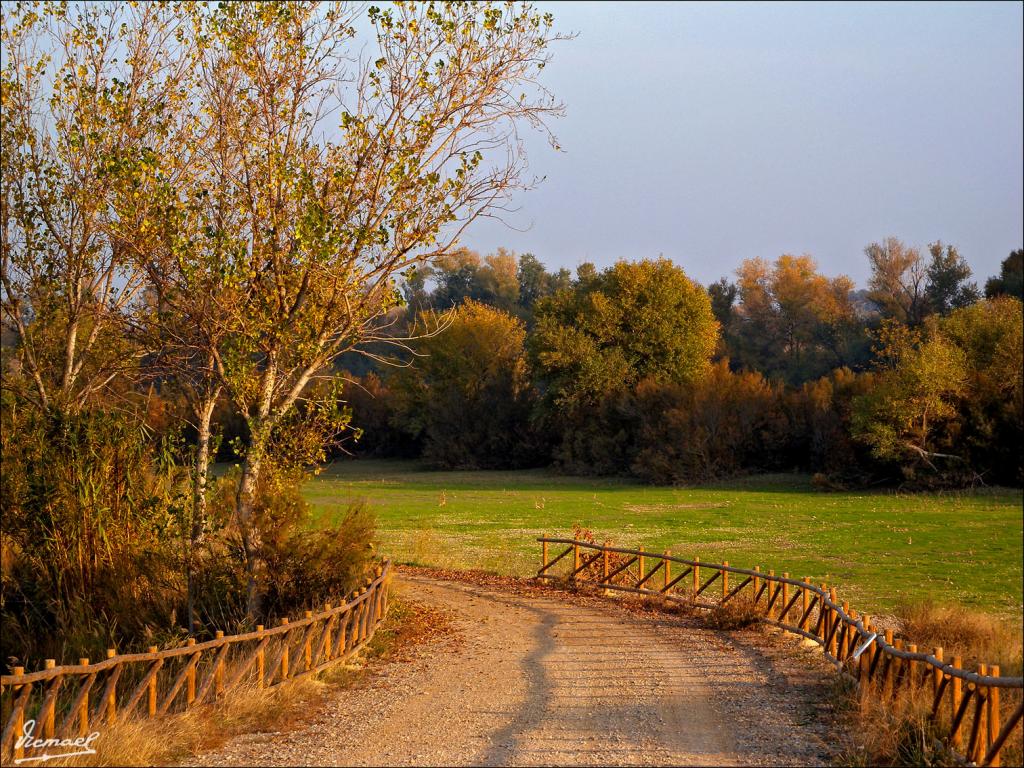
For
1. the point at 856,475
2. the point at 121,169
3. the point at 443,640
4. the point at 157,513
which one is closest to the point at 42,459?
the point at 157,513

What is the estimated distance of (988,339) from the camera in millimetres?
47094

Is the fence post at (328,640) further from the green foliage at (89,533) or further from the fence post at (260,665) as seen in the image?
the green foliage at (89,533)

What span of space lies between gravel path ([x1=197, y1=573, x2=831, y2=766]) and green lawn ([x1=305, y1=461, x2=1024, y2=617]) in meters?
4.41

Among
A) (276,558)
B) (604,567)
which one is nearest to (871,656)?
(276,558)

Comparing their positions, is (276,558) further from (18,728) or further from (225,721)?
(18,728)

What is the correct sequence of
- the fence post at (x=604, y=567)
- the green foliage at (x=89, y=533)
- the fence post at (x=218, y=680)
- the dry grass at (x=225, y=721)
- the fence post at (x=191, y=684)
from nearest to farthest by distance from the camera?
the dry grass at (x=225, y=721)
the fence post at (x=191, y=684)
the fence post at (x=218, y=680)
the green foliage at (x=89, y=533)
the fence post at (x=604, y=567)

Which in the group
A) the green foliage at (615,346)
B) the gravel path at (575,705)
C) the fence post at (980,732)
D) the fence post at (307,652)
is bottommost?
the gravel path at (575,705)

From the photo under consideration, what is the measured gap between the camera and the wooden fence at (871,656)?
322 inches

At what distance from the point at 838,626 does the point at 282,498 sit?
8611 millimetres

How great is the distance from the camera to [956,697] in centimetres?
877

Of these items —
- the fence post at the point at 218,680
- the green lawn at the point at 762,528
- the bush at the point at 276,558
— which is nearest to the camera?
the fence post at the point at 218,680

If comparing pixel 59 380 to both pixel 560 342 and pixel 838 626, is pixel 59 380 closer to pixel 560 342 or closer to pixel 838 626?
pixel 838 626

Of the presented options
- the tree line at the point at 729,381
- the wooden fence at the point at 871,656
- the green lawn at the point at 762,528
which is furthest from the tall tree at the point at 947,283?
the wooden fence at the point at 871,656

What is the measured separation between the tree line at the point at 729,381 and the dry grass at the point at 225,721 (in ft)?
57.8
